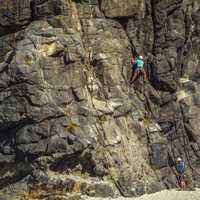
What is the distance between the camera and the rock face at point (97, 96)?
149ft

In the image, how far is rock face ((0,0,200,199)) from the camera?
149ft

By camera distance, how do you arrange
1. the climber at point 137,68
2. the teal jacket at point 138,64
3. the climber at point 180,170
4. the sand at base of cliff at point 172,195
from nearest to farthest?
the sand at base of cliff at point 172,195
the climber at point 180,170
the teal jacket at point 138,64
the climber at point 137,68

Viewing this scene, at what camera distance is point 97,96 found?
49719 mm

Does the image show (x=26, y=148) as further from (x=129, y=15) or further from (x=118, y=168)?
(x=129, y=15)

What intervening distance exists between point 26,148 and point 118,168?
323 inches

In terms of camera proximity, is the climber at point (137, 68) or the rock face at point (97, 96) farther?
the climber at point (137, 68)

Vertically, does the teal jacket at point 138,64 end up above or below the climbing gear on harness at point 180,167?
above

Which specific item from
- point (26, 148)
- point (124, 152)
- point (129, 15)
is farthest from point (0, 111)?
point (129, 15)

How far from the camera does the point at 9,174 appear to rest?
150ft

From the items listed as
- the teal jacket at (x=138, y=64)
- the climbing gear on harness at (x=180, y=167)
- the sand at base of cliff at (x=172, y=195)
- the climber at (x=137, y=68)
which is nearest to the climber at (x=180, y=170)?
the climbing gear on harness at (x=180, y=167)

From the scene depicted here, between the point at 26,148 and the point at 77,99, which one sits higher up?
the point at 77,99

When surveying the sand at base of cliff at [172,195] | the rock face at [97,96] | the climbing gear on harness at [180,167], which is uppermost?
the rock face at [97,96]

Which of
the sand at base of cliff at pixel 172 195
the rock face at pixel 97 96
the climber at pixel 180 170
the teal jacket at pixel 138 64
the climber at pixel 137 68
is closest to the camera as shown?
the rock face at pixel 97 96

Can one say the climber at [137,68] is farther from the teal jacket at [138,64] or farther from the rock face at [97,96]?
the rock face at [97,96]
